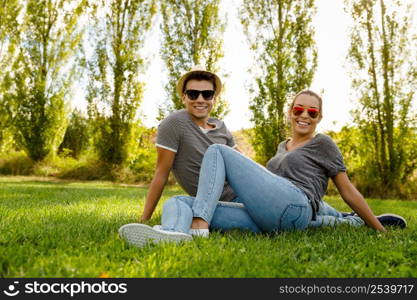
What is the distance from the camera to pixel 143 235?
284 centimetres

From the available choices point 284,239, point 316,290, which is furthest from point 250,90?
point 316,290

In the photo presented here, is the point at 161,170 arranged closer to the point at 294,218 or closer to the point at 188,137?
the point at 188,137

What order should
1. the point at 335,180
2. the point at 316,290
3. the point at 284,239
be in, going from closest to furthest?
1. the point at 316,290
2. the point at 284,239
3. the point at 335,180

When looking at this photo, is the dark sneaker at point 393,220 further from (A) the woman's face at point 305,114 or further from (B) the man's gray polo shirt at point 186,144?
(B) the man's gray polo shirt at point 186,144

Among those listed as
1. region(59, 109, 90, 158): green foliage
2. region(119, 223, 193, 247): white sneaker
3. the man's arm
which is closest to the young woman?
region(119, 223, 193, 247): white sneaker

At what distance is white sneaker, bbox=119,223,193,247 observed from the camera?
2.83 meters

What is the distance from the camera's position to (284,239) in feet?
10.2

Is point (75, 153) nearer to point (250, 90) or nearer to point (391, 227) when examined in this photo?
point (250, 90)

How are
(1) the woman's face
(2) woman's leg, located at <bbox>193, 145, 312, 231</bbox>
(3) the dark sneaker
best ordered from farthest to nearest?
(3) the dark sneaker → (1) the woman's face → (2) woman's leg, located at <bbox>193, 145, 312, 231</bbox>

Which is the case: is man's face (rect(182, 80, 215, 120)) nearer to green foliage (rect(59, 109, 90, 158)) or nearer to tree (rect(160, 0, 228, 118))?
tree (rect(160, 0, 228, 118))

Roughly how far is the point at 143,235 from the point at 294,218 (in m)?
1.27

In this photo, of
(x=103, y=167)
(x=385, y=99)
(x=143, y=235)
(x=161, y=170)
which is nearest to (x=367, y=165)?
(x=385, y=99)

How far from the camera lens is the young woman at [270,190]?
3123mm

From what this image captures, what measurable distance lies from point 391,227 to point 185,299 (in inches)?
108
